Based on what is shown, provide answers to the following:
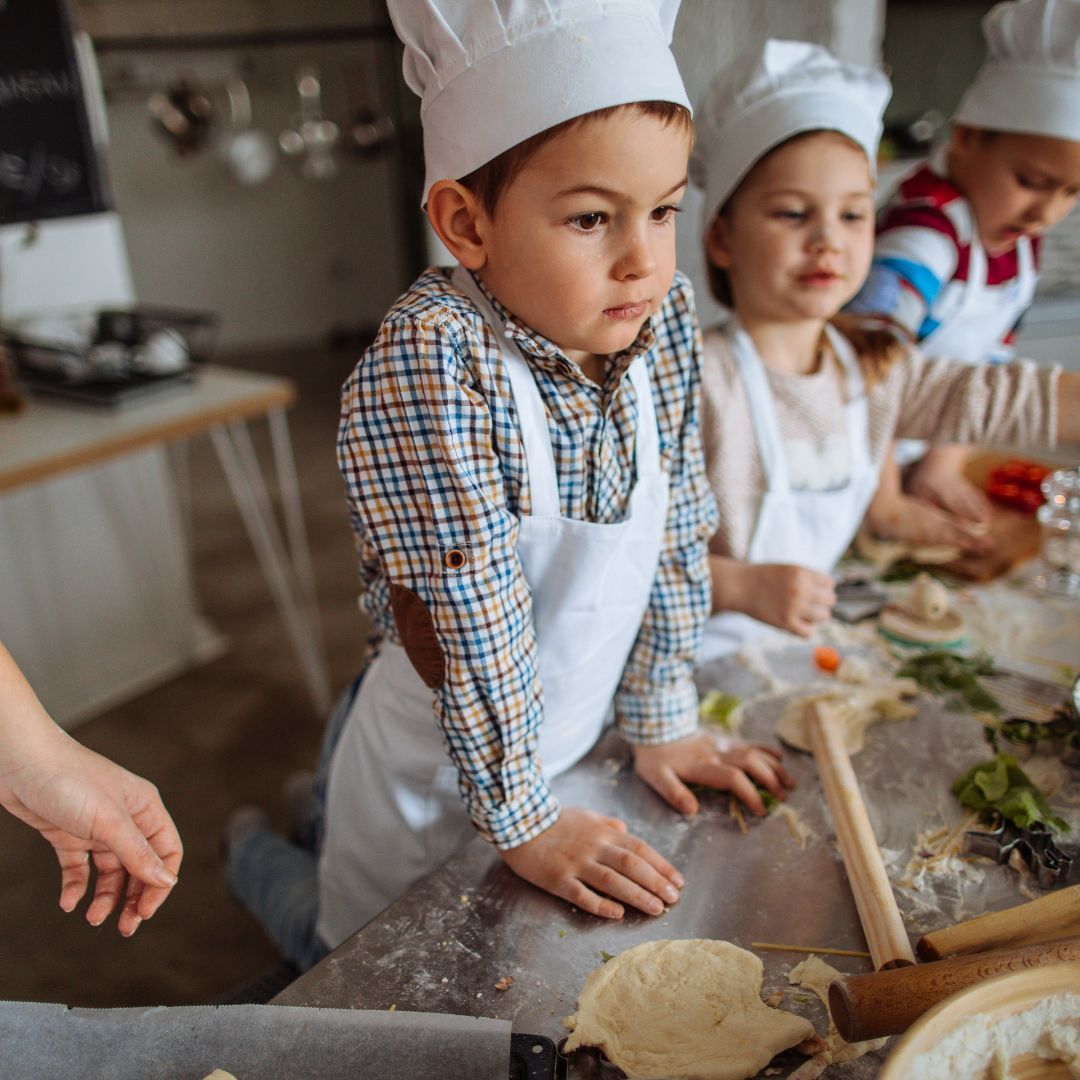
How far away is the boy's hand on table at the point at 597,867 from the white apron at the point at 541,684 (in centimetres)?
10

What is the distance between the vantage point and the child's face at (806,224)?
1019mm

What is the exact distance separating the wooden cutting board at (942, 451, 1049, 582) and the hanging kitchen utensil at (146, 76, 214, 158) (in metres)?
2.71

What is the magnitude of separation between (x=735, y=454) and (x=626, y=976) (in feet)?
2.05

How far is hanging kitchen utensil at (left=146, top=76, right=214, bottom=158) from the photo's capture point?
3.08m

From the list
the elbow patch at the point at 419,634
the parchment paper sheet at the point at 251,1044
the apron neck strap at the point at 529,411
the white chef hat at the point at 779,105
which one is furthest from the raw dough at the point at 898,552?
the parchment paper sheet at the point at 251,1044

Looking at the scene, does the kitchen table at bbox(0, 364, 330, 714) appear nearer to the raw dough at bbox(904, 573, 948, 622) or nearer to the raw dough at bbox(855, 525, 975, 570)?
the raw dough at bbox(855, 525, 975, 570)

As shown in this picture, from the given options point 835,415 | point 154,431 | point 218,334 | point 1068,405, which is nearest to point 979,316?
point 1068,405

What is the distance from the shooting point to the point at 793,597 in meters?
1.00

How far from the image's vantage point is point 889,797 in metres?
0.88

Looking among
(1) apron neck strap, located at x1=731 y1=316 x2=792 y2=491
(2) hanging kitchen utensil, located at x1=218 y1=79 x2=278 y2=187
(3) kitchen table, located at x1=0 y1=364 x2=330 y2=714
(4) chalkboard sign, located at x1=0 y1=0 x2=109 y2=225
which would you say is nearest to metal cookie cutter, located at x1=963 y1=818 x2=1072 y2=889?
(1) apron neck strap, located at x1=731 y1=316 x2=792 y2=491

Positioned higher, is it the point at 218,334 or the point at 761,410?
the point at 761,410

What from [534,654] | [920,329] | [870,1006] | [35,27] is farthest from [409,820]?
[35,27]

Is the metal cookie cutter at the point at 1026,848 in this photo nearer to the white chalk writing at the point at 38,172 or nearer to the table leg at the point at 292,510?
the table leg at the point at 292,510

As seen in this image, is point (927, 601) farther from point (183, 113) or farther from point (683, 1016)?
point (183, 113)
